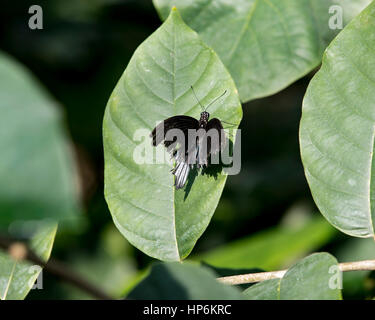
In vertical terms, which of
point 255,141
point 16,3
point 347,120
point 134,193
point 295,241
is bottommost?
point 295,241

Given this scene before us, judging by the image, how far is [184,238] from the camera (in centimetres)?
96

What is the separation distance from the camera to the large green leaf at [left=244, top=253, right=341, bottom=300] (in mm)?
780

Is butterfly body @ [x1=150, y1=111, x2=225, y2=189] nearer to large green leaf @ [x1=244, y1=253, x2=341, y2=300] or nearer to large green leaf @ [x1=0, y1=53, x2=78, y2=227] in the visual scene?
large green leaf @ [x1=244, y1=253, x2=341, y2=300]

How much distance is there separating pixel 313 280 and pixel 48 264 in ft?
1.41

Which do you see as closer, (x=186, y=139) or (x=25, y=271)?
(x=25, y=271)

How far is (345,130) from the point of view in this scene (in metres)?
0.93

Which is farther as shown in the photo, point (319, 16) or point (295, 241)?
point (295, 241)

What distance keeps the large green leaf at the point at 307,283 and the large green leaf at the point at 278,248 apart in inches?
45.0

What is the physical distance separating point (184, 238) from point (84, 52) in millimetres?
2568

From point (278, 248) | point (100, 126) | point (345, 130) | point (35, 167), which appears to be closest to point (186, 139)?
point (345, 130)

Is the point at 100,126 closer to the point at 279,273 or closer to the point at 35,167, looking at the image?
the point at 279,273

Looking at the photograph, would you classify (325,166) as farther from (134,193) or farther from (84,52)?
(84,52)

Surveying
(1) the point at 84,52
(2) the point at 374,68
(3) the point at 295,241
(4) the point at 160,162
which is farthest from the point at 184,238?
(1) the point at 84,52

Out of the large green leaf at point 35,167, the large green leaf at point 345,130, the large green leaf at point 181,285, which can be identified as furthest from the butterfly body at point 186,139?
the large green leaf at point 35,167
